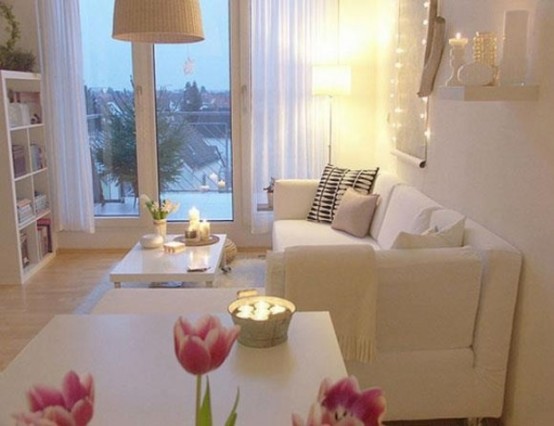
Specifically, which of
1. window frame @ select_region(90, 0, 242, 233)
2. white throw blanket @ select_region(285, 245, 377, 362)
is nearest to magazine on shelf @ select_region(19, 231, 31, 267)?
window frame @ select_region(90, 0, 242, 233)

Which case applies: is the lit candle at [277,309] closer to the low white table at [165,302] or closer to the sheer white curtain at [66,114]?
the low white table at [165,302]

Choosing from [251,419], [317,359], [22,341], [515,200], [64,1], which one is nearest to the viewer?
[251,419]

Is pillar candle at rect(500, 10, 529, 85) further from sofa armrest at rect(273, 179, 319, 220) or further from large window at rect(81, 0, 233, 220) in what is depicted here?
large window at rect(81, 0, 233, 220)

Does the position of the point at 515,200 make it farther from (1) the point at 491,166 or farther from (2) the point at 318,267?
(2) the point at 318,267

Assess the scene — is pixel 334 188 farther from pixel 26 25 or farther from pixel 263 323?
pixel 263 323

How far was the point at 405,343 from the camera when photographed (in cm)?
231

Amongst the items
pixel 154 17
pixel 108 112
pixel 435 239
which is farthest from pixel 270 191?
pixel 154 17

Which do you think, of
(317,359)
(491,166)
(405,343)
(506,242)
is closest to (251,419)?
(317,359)

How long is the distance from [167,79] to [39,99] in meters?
1.07

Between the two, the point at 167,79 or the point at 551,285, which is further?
the point at 167,79

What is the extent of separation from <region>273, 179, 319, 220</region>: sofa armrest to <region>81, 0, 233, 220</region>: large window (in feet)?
2.74

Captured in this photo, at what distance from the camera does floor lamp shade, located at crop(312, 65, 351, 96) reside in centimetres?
462

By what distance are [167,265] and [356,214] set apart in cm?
133

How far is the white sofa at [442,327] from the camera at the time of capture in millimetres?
2242
